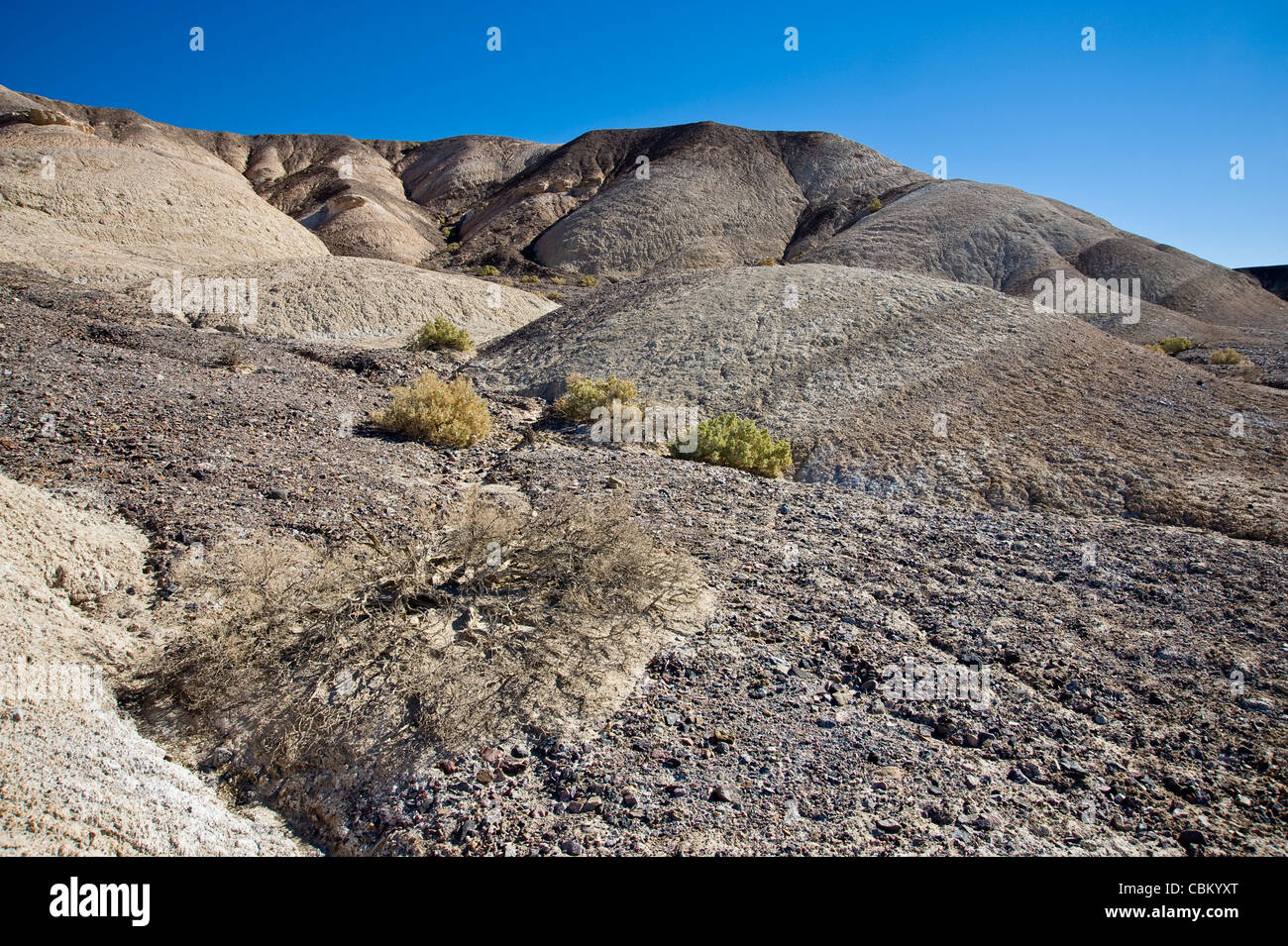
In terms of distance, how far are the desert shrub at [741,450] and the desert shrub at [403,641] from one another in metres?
3.62

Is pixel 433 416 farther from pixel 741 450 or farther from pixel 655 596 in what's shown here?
pixel 655 596

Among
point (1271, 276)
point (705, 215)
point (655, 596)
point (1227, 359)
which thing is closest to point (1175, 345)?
point (1227, 359)

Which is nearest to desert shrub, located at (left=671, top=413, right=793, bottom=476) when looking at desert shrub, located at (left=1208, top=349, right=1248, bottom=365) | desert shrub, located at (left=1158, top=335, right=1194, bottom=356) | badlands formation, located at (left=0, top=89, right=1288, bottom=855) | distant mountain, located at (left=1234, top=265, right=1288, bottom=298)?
badlands formation, located at (left=0, top=89, right=1288, bottom=855)

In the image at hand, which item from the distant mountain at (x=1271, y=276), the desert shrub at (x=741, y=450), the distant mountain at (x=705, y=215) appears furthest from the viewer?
the distant mountain at (x=1271, y=276)

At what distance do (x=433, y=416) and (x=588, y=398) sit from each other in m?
2.62

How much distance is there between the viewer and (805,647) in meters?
4.50

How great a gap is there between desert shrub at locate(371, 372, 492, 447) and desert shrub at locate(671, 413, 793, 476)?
2671 mm

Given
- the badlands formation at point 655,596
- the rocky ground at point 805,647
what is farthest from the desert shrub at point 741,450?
the rocky ground at point 805,647

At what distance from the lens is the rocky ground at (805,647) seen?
3.10m

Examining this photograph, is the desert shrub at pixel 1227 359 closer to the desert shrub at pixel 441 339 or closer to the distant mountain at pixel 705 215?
the distant mountain at pixel 705 215

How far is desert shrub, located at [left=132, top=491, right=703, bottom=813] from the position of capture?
3.46 meters

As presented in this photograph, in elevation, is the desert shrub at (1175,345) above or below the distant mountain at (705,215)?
below
